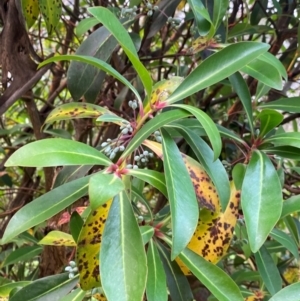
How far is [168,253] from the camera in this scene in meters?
0.56

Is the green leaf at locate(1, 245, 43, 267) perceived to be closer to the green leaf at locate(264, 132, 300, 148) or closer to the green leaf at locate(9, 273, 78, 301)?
the green leaf at locate(9, 273, 78, 301)

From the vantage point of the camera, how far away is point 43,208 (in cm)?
47

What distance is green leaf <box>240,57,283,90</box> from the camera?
57 centimetres

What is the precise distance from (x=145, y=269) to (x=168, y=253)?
0.48 feet

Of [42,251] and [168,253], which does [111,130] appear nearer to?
[42,251]

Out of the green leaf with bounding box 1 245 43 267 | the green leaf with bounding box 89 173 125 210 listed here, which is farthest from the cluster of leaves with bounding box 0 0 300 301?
the green leaf with bounding box 1 245 43 267

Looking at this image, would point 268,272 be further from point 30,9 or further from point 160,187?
point 30,9

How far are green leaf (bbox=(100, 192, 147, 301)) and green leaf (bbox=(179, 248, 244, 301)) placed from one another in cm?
9

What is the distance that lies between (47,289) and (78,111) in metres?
0.24

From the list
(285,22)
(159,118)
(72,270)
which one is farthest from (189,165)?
(285,22)

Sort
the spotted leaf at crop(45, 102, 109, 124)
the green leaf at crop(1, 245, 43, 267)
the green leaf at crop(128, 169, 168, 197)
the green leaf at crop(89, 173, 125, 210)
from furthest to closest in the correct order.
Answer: the green leaf at crop(1, 245, 43, 267), the spotted leaf at crop(45, 102, 109, 124), the green leaf at crop(128, 169, 168, 197), the green leaf at crop(89, 173, 125, 210)

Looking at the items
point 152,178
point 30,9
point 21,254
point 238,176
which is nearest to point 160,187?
point 152,178

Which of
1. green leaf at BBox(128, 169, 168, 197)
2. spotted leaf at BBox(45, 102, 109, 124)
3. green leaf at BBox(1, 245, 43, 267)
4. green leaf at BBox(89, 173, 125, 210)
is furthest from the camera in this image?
green leaf at BBox(1, 245, 43, 267)

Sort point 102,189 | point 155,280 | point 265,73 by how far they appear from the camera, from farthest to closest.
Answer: point 265,73, point 155,280, point 102,189
